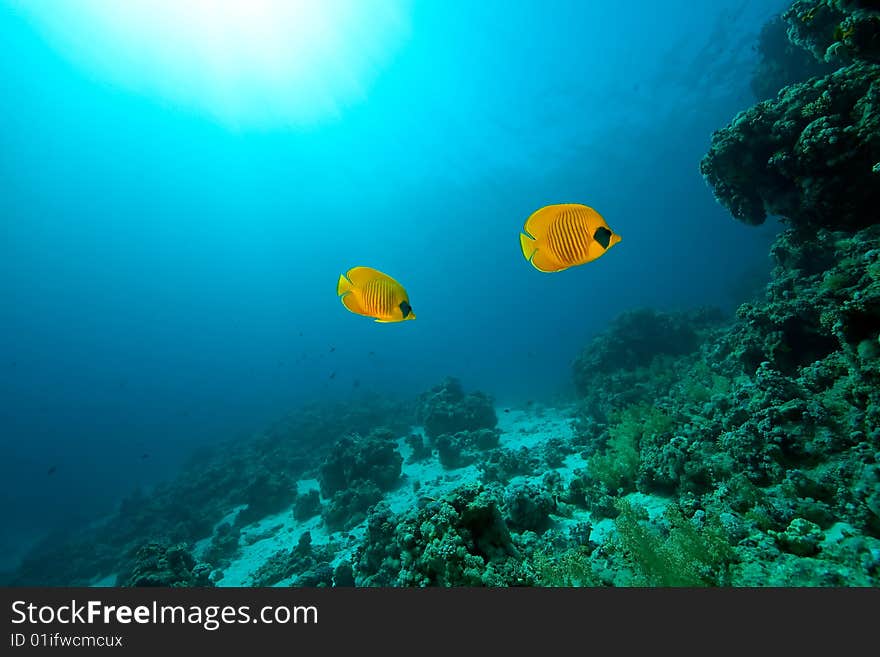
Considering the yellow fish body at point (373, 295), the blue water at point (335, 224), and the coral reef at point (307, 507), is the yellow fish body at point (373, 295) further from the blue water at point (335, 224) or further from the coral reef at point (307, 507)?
the blue water at point (335, 224)

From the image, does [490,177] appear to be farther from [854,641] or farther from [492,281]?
[492,281]

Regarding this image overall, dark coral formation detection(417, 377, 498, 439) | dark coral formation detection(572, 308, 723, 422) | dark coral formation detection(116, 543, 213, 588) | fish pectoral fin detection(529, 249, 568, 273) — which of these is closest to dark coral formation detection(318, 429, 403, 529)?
dark coral formation detection(417, 377, 498, 439)

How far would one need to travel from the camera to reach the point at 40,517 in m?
36.8

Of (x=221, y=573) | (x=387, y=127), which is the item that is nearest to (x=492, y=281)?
(x=387, y=127)

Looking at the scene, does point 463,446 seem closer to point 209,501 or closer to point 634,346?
point 634,346

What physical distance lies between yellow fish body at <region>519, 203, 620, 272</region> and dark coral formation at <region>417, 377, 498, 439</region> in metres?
13.4

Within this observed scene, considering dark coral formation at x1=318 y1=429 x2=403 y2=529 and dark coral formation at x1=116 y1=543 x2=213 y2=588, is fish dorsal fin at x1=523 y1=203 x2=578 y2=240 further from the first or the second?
dark coral formation at x1=318 y1=429 x2=403 y2=529

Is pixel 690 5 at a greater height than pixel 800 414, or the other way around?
pixel 690 5

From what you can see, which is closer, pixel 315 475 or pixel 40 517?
pixel 315 475

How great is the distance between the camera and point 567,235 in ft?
6.67

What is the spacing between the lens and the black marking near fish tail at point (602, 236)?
2010 mm

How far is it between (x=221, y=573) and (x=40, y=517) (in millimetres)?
48053

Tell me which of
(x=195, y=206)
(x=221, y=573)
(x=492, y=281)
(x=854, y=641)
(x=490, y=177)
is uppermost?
(x=492, y=281)

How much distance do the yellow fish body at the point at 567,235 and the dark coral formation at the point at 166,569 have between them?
27.9 feet
